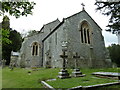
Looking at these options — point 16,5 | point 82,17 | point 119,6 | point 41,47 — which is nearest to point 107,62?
point 82,17

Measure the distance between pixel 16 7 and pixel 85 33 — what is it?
13.8 meters

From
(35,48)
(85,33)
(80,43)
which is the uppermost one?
(85,33)

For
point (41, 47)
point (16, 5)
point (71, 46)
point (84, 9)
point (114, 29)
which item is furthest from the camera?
point (41, 47)

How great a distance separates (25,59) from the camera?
2069 cm

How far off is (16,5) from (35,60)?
1915 cm

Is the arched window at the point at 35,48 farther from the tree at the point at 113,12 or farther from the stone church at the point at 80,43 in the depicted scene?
the tree at the point at 113,12

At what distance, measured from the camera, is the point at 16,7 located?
10.2 feet

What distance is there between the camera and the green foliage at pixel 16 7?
287 cm

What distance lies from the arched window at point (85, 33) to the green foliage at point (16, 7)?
41.3 feet

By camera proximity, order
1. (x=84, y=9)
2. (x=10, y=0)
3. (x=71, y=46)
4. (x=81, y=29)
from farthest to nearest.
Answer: (x=84, y=9) → (x=81, y=29) → (x=71, y=46) → (x=10, y=0)

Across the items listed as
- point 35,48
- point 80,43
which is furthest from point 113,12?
point 35,48

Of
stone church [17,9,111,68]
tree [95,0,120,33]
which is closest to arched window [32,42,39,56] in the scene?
stone church [17,9,111,68]

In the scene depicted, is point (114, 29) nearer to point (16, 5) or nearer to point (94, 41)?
point (94, 41)

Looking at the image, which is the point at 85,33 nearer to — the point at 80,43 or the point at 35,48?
the point at 80,43
